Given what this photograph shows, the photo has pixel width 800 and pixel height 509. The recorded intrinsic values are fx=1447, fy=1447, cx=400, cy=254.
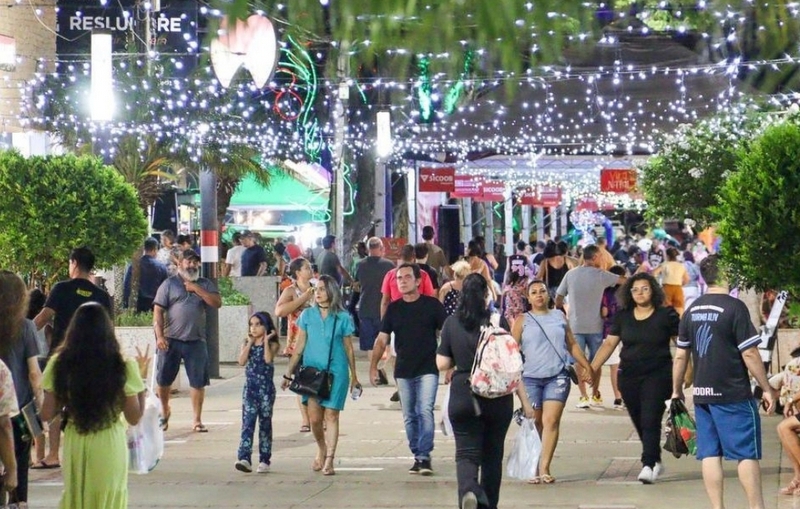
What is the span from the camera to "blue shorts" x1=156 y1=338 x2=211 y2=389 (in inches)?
562

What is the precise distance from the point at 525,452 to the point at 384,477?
5.89 feet

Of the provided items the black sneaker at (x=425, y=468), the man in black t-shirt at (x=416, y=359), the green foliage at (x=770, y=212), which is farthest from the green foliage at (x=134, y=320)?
the green foliage at (x=770, y=212)

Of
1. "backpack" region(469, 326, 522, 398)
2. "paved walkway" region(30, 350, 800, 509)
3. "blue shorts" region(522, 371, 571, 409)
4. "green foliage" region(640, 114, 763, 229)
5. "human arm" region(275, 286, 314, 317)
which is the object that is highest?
"green foliage" region(640, 114, 763, 229)

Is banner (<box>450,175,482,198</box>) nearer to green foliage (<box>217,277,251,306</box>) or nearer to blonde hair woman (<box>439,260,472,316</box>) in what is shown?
green foliage (<box>217,277,251,306</box>)

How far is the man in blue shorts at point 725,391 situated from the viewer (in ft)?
29.5

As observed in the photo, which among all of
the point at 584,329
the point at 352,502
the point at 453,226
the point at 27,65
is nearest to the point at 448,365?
the point at 352,502

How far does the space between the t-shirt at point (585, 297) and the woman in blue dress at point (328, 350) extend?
452 centimetres

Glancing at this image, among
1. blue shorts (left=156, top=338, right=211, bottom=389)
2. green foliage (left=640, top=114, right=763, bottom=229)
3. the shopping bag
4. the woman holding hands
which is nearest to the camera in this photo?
the shopping bag

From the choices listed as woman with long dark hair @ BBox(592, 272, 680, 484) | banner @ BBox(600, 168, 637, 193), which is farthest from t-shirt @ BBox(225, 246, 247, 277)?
woman with long dark hair @ BBox(592, 272, 680, 484)

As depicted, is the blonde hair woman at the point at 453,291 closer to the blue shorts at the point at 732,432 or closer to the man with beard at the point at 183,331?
the man with beard at the point at 183,331

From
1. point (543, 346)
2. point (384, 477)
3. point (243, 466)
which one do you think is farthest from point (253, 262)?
point (543, 346)

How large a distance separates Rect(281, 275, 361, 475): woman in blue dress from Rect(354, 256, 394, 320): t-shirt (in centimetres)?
748

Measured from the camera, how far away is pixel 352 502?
10.5 metres

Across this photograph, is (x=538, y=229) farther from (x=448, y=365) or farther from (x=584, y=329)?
(x=448, y=365)
